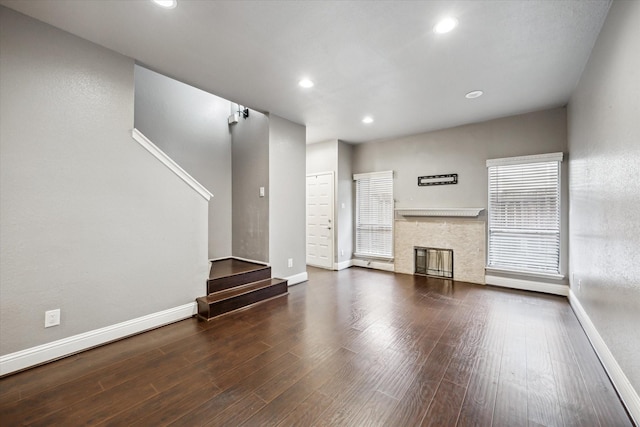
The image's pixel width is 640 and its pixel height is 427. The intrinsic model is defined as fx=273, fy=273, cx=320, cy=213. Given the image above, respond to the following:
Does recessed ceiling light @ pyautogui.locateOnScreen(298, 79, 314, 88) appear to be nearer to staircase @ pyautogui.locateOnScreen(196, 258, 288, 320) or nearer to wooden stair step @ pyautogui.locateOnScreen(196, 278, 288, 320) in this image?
staircase @ pyautogui.locateOnScreen(196, 258, 288, 320)

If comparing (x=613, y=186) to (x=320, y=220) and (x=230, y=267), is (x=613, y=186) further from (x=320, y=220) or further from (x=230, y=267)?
(x=320, y=220)

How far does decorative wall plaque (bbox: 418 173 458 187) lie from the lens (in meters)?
4.96

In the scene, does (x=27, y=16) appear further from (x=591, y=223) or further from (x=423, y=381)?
(x=591, y=223)

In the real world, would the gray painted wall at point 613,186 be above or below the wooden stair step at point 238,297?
above

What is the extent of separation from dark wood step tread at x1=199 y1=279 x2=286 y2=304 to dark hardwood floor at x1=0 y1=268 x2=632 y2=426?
269 mm

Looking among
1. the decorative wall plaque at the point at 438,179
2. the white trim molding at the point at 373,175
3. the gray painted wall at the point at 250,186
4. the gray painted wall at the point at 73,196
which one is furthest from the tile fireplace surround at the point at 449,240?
the gray painted wall at the point at 73,196

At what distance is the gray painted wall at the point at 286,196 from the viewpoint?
14.2 feet

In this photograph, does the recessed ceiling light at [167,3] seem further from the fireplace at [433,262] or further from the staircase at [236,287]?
the fireplace at [433,262]

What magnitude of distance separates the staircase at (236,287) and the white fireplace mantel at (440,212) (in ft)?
9.14

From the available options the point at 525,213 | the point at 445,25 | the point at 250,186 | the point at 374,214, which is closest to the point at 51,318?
the point at 250,186

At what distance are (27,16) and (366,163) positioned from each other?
517 cm

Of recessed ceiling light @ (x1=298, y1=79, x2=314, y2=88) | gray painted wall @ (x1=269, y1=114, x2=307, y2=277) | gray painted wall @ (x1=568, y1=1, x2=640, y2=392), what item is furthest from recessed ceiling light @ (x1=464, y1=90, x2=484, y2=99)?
gray painted wall @ (x1=269, y1=114, x2=307, y2=277)

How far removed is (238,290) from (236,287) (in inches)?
3.9

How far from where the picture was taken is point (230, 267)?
13.8ft
